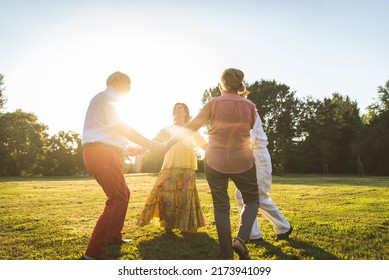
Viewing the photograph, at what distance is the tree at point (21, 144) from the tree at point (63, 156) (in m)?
1.26

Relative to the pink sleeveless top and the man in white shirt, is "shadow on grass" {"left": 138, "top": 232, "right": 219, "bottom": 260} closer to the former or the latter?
the man in white shirt

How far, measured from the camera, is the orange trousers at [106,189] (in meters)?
4.23

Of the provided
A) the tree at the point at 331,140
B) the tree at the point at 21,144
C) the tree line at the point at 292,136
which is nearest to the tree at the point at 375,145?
the tree line at the point at 292,136

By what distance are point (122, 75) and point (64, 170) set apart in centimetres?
5158

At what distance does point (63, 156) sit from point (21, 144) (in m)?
7.34

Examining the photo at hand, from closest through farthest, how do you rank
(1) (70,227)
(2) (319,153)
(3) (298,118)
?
(1) (70,227)
(2) (319,153)
(3) (298,118)

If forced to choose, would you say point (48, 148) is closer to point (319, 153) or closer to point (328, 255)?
point (319, 153)

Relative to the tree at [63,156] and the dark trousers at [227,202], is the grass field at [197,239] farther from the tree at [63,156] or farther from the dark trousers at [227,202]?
the tree at [63,156]

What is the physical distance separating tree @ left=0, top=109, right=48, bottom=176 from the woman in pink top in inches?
1588

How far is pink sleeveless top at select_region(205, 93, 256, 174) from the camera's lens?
395 centimetres

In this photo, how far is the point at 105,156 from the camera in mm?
4336
